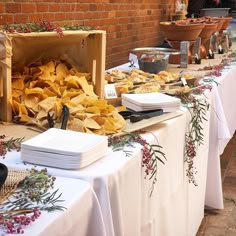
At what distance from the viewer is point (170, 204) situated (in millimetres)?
1448

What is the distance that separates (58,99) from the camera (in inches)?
51.9

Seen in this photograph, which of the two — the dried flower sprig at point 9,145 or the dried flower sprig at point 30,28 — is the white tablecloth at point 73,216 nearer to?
the dried flower sprig at point 9,145

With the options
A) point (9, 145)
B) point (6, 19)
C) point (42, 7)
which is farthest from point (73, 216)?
point (42, 7)

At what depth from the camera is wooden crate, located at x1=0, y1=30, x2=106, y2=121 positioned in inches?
49.1

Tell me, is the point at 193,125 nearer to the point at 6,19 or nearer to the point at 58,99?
the point at 58,99

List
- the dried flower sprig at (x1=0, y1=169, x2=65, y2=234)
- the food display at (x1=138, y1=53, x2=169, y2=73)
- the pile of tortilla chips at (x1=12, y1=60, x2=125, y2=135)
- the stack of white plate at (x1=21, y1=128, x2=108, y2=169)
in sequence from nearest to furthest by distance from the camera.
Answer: the dried flower sprig at (x1=0, y1=169, x2=65, y2=234), the stack of white plate at (x1=21, y1=128, x2=108, y2=169), the pile of tortilla chips at (x1=12, y1=60, x2=125, y2=135), the food display at (x1=138, y1=53, x2=169, y2=73)

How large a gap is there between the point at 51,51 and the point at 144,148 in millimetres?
598

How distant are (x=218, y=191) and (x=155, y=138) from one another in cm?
107

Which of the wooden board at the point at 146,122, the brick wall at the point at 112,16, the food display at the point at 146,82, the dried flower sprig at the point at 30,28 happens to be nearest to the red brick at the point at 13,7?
the brick wall at the point at 112,16

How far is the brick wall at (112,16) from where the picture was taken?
7.19 feet

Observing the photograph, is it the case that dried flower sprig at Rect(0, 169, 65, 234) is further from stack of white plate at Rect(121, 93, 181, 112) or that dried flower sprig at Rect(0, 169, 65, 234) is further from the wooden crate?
stack of white plate at Rect(121, 93, 181, 112)

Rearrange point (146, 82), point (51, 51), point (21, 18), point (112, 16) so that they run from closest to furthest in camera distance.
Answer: point (51, 51) → point (146, 82) → point (21, 18) → point (112, 16)

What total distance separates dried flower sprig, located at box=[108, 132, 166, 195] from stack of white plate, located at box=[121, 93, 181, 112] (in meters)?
0.19

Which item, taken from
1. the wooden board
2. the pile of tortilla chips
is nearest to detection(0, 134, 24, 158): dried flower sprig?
the pile of tortilla chips
